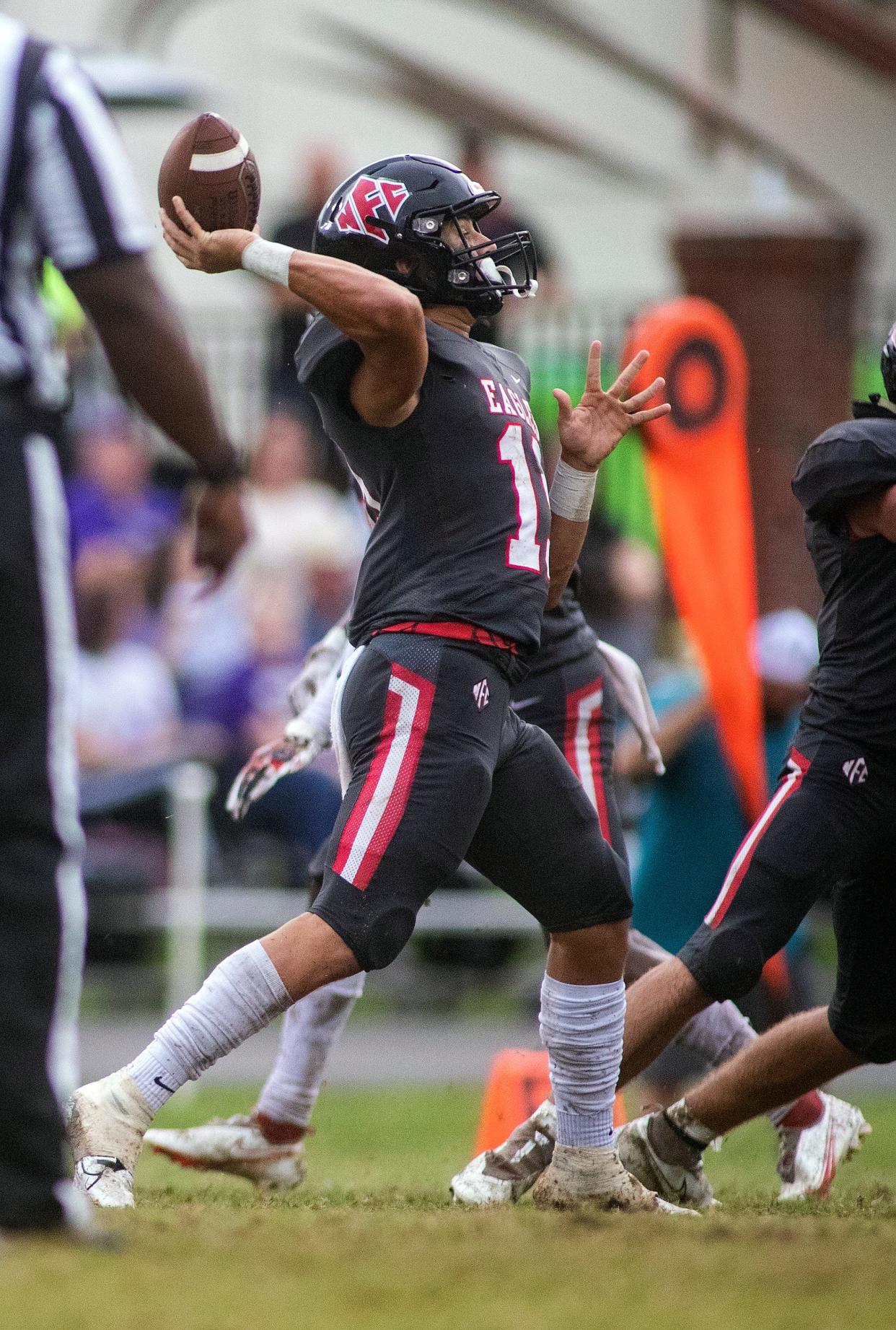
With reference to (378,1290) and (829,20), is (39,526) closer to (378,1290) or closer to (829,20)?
(378,1290)

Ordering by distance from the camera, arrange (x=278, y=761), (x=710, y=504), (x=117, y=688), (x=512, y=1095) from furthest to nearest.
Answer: (x=117, y=688), (x=710, y=504), (x=512, y=1095), (x=278, y=761)

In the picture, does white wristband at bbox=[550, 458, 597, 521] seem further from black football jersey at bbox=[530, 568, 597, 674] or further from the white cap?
the white cap

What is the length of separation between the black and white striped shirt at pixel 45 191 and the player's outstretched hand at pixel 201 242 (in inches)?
39.4

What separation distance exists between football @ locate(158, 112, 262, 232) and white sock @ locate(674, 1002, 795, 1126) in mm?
2665

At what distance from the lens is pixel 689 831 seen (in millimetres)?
8555

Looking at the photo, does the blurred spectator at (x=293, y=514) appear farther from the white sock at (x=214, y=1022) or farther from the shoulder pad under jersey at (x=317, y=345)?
the white sock at (x=214, y=1022)

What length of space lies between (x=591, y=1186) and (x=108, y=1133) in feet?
3.75

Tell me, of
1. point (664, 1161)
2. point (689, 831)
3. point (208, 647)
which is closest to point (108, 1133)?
point (664, 1161)

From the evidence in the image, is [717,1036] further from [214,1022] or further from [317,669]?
[214,1022]

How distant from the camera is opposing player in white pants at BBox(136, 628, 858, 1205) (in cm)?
579

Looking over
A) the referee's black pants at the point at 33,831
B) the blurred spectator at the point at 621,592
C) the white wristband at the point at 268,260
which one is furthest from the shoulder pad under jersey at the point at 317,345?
the blurred spectator at the point at 621,592

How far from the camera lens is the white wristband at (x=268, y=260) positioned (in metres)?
4.53

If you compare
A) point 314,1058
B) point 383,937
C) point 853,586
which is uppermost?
point 853,586

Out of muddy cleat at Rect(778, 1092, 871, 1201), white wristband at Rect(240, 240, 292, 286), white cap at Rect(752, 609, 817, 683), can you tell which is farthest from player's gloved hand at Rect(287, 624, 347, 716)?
white cap at Rect(752, 609, 817, 683)
